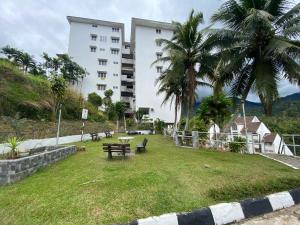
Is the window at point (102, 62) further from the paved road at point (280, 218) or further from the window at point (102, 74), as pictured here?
the paved road at point (280, 218)

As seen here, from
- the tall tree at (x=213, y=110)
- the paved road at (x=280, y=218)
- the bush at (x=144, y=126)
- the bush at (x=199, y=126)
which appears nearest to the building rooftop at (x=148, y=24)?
the bush at (x=144, y=126)

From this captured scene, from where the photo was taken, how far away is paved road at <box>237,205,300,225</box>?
3.57 m

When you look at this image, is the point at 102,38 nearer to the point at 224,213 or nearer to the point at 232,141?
the point at 232,141

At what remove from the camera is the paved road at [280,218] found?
3.57 meters

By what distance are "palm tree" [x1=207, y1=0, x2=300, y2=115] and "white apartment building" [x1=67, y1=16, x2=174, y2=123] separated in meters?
31.7

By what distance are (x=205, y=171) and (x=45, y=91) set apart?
20034 millimetres

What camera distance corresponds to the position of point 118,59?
154ft

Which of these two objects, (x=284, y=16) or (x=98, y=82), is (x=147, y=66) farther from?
(x=284, y=16)

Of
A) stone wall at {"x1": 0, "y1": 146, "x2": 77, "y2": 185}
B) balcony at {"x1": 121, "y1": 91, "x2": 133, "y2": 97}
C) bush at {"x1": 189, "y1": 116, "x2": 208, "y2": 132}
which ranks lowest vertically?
stone wall at {"x1": 0, "y1": 146, "x2": 77, "y2": 185}

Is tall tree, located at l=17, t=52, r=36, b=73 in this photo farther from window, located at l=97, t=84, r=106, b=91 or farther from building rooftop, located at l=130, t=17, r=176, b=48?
building rooftop, located at l=130, t=17, r=176, b=48

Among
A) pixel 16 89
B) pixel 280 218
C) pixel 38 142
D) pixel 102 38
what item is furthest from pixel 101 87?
pixel 280 218

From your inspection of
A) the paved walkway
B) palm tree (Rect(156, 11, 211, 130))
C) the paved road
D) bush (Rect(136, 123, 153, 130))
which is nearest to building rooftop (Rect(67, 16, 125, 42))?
bush (Rect(136, 123, 153, 130))

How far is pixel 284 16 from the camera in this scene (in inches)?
387

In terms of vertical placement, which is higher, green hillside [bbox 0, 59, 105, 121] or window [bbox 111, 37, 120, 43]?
window [bbox 111, 37, 120, 43]
